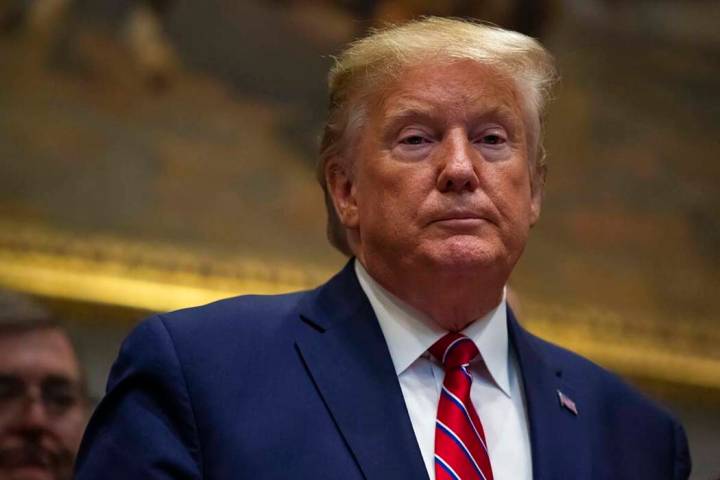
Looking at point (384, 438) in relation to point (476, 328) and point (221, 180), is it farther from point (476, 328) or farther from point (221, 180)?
point (221, 180)

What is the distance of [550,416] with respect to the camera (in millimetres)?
3102

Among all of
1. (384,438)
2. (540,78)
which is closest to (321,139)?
(540,78)

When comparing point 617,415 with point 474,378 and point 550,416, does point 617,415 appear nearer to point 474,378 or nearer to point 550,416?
point 550,416

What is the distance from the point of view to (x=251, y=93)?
6.46 m

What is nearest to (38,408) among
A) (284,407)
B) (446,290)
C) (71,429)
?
(71,429)

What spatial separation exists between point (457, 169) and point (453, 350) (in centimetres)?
42

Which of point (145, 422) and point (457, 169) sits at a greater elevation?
point (457, 169)

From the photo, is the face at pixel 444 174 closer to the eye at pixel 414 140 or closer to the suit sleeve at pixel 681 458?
the eye at pixel 414 140

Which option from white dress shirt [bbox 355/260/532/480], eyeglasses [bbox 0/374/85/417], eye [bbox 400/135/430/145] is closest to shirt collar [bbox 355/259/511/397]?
white dress shirt [bbox 355/260/532/480]

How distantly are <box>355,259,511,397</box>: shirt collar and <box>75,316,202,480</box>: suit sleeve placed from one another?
527 millimetres

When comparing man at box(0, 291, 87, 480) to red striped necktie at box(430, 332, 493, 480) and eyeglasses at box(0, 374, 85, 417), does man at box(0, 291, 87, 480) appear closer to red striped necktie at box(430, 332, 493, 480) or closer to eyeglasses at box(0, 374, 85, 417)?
eyeglasses at box(0, 374, 85, 417)

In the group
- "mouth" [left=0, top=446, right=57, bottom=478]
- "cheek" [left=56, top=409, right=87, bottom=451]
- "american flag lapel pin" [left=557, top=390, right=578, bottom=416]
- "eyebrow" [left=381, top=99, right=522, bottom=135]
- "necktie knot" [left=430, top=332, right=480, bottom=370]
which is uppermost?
"eyebrow" [left=381, top=99, right=522, bottom=135]

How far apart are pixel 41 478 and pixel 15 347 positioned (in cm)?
45

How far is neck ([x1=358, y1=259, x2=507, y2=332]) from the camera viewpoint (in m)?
3.00
